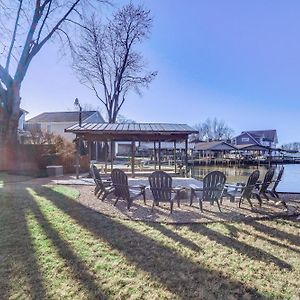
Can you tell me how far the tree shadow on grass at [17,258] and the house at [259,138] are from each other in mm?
69609

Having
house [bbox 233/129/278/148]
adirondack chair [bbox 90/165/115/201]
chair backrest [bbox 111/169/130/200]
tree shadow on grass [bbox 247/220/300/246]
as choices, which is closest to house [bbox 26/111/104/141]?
adirondack chair [bbox 90/165/115/201]

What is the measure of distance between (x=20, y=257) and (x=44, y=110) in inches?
1642

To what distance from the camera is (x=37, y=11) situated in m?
16.6

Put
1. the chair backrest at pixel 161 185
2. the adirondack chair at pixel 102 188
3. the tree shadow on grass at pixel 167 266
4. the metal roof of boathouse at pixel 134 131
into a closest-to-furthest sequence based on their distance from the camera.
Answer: the tree shadow on grass at pixel 167 266, the chair backrest at pixel 161 185, the adirondack chair at pixel 102 188, the metal roof of boathouse at pixel 134 131

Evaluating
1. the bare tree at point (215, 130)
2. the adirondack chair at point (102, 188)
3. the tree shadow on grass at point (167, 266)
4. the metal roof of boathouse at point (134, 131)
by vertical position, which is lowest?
the tree shadow on grass at point (167, 266)

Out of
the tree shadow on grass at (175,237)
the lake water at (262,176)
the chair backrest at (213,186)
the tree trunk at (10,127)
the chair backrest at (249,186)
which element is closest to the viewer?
the tree shadow on grass at (175,237)

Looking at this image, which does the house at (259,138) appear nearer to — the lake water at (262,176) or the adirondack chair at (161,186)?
the lake water at (262,176)

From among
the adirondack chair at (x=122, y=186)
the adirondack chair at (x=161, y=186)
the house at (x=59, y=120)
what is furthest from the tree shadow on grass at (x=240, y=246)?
the house at (x=59, y=120)

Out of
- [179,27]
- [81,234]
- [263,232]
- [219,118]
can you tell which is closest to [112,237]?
[81,234]

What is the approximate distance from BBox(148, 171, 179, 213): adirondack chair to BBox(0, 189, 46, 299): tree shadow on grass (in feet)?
9.97

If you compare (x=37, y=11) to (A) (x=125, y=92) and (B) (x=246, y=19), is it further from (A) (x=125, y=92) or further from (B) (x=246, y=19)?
(A) (x=125, y=92)

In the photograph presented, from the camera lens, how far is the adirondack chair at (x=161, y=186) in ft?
24.2

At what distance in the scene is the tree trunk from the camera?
17047 mm

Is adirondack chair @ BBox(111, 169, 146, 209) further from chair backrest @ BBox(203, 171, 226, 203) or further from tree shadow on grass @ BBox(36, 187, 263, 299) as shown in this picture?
chair backrest @ BBox(203, 171, 226, 203)
